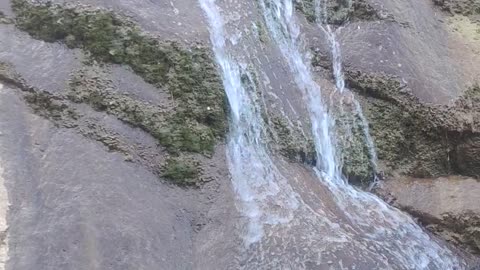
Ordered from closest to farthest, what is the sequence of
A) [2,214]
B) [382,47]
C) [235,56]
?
[2,214]
[235,56]
[382,47]

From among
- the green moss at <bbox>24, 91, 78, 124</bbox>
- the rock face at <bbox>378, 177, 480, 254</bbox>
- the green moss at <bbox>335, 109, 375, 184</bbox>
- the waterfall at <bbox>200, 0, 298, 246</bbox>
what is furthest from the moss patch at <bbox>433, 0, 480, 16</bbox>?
the green moss at <bbox>24, 91, 78, 124</bbox>

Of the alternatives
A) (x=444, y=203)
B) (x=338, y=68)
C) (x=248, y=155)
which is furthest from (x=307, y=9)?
(x=444, y=203)

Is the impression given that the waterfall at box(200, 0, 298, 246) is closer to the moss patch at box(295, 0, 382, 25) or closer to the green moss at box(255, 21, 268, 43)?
the green moss at box(255, 21, 268, 43)

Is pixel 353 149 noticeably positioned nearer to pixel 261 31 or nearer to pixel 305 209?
pixel 305 209

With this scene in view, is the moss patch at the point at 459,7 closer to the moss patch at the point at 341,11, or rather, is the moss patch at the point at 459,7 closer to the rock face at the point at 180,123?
the rock face at the point at 180,123

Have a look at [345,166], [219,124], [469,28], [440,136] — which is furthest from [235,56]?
[469,28]

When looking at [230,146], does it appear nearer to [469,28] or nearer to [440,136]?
[440,136]
